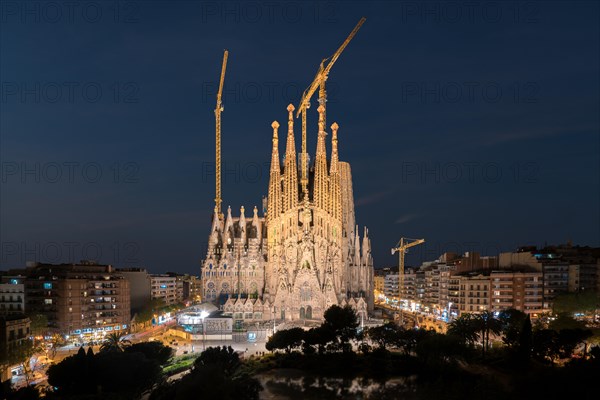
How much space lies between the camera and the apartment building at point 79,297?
3187 inches

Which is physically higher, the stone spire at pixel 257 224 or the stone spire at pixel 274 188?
the stone spire at pixel 274 188

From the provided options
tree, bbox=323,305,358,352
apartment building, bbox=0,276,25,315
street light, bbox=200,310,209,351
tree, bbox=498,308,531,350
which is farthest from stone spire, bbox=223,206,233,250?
tree, bbox=498,308,531,350

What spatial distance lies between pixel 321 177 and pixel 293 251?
12.0 metres

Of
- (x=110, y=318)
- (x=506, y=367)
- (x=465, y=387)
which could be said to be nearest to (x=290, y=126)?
(x=110, y=318)

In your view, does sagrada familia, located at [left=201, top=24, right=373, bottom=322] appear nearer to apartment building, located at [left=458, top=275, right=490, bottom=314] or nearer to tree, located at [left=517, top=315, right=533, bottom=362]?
apartment building, located at [left=458, top=275, right=490, bottom=314]

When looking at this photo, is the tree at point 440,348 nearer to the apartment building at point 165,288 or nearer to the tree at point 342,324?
the tree at point 342,324

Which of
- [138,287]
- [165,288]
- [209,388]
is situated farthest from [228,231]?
[209,388]

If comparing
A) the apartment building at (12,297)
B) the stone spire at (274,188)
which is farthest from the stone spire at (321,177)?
the apartment building at (12,297)

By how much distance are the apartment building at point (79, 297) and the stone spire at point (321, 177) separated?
101 feet

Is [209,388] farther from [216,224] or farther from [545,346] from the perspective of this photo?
[216,224]

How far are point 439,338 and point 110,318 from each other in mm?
51131

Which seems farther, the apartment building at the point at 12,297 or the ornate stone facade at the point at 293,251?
the ornate stone facade at the point at 293,251

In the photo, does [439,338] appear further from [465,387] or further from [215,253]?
[215,253]

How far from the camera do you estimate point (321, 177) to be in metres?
95.9
